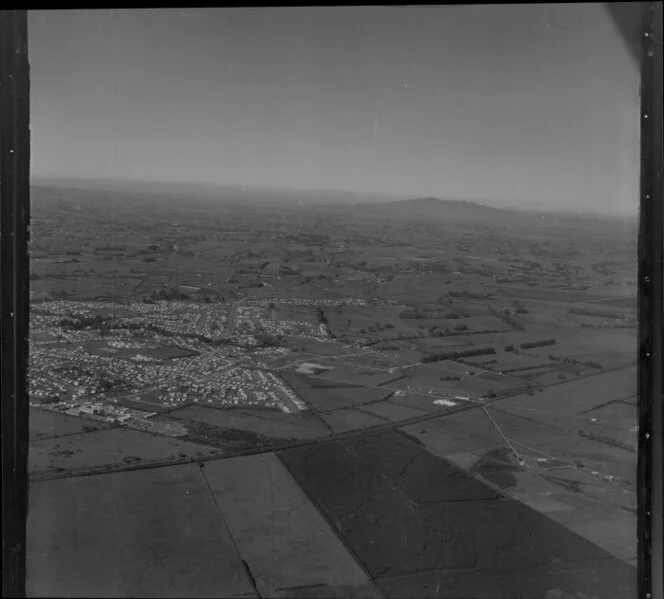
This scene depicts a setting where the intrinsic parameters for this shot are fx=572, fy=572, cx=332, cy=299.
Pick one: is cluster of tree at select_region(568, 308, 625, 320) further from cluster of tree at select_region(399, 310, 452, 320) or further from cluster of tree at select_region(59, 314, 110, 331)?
cluster of tree at select_region(59, 314, 110, 331)

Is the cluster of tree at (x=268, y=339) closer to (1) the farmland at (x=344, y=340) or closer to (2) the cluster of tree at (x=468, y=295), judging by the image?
(1) the farmland at (x=344, y=340)

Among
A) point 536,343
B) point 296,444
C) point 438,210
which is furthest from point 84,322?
point 536,343

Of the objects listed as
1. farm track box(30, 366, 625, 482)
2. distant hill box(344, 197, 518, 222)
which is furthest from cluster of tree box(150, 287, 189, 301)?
distant hill box(344, 197, 518, 222)

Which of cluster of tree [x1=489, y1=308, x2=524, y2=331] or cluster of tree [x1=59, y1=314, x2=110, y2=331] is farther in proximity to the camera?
cluster of tree [x1=489, y1=308, x2=524, y2=331]

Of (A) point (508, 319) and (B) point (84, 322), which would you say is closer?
(B) point (84, 322)

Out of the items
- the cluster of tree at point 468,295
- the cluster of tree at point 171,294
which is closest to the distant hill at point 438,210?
the cluster of tree at point 468,295

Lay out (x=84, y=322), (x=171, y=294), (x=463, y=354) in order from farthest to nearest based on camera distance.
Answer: (x=463, y=354)
(x=171, y=294)
(x=84, y=322)

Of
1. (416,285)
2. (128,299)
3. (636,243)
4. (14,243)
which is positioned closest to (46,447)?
(128,299)

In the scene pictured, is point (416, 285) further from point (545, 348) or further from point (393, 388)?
point (545, 348)

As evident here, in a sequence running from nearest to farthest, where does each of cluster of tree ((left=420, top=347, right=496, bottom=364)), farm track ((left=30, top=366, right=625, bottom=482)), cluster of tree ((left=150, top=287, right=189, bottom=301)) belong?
1. farm track ((left=30, top=366, right=625, bottom=482))
2. cluster of tree ((left=150, top=287, right=189, bottom=301))
3. cluster of tree ((left=420, top=347, right=496, bottom=364))

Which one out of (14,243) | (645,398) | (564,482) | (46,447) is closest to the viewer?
(14,243)

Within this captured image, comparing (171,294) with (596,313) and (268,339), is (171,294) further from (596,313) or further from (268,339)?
(596,313)
